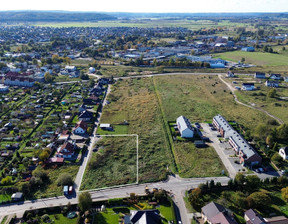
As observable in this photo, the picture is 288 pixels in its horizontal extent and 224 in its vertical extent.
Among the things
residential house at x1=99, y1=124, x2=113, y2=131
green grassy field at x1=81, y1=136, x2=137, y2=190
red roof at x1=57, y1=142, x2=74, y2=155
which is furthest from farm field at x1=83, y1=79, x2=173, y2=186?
red roof at x1=57, y1=142, x2=74, y2=155

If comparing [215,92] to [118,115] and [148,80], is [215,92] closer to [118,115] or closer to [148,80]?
[148,80]

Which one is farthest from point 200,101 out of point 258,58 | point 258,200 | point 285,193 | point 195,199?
point 258,58

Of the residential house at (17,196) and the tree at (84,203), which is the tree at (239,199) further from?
the residential house at (17,196)

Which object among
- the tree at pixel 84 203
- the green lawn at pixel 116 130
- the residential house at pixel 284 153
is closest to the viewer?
the tree at pixel 84 203

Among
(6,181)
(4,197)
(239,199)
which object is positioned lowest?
(4,197)

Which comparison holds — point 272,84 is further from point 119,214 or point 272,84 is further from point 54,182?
point 54,182

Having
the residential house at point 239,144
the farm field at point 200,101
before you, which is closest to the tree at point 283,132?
the farm field at point 200,101

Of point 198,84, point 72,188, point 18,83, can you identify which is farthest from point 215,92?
point 18,83
